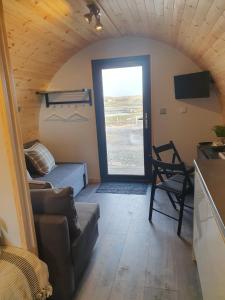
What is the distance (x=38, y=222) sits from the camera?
1678 millimetres

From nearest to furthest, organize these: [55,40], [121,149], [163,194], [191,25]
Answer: [191,25] < [55,40] < [163,194] < [121,149]

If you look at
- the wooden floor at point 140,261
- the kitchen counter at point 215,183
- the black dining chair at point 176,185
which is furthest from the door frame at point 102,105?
the kitchen counter at point 215,183

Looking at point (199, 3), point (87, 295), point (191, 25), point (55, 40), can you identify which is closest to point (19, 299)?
point (87, 295)

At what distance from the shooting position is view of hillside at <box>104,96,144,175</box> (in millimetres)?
4043

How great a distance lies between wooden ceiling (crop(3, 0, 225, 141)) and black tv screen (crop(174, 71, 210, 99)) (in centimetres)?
18

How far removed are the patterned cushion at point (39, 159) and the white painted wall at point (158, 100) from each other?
0.73m

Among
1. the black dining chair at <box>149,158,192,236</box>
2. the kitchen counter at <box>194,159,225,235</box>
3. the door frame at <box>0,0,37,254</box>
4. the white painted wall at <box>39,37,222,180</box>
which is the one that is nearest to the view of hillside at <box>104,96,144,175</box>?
A: the white painted wall at <box>39,37,222,180</box>

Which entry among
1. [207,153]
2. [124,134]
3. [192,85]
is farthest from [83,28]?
[207,153]

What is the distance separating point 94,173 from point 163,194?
136cm

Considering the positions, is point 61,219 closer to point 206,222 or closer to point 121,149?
point 206,222

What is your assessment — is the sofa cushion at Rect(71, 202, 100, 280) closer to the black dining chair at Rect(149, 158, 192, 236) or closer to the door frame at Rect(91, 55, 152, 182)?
the black dining chair at Rect(149, 158, 192, 236)

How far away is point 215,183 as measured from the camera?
1.53 meters

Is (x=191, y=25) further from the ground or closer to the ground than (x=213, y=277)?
further from the ground

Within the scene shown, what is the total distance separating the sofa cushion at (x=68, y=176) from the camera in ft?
11.1
